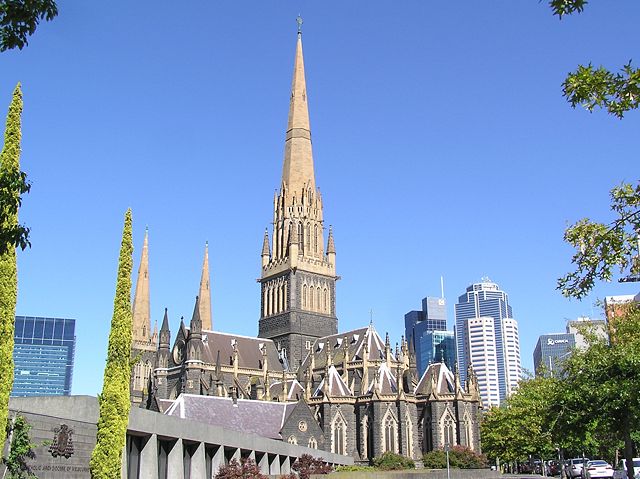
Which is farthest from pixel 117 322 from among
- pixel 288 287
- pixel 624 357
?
pixel 288 287

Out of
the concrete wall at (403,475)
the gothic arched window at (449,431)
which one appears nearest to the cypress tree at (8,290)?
the concrete wall at (403,475)

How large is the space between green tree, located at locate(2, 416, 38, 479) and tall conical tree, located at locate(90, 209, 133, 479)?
227 cm

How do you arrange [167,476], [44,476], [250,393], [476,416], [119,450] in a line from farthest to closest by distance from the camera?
[250,393]
[476,416]
[167,476]
[119,450]
[44,476]

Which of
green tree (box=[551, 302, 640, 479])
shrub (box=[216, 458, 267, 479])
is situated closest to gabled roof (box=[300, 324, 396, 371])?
shrub (box=[216, 458, 267, 479])

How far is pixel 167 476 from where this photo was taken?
2983 cm

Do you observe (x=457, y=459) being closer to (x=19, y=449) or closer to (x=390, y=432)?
(x=390, y=432)

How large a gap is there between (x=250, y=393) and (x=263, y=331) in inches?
463

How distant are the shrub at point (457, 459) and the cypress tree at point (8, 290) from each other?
5099cm

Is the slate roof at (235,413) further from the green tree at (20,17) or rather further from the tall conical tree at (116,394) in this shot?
the green tree at (20,17)

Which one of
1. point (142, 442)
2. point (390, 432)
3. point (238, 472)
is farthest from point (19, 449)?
point (390, 432)

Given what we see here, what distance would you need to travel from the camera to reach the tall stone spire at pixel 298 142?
291 ft

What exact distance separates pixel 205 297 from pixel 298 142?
26474 mm

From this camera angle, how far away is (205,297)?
103 meters

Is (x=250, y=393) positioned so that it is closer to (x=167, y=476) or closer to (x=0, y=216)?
(x=167, y=476)
